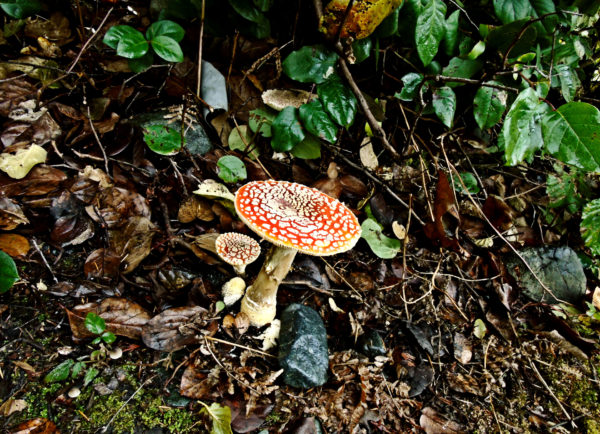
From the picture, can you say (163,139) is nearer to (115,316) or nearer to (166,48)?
(166,48)

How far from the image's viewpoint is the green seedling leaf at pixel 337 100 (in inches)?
108

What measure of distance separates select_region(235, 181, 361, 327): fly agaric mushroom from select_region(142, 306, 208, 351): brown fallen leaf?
1.17 ft

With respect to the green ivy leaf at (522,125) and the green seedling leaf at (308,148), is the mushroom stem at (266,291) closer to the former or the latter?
the green seedling leaf at (308,148)

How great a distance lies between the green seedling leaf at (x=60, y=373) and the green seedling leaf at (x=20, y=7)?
8.49 ft

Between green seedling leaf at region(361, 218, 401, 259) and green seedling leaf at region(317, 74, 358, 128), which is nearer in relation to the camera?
green seedling leaf at region(317, 74, 358, 128)

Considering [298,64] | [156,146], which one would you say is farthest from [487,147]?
[156,146]

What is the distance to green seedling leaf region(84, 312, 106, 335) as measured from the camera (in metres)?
2.06

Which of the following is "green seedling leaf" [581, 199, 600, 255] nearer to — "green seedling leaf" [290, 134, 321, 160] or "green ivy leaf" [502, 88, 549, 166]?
"green ivy leaf" [502, 88, 549, 166]

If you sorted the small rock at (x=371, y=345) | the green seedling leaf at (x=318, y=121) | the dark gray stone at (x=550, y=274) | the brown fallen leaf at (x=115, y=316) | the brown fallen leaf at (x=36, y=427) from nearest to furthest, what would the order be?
the brown fallen leaf at (x=36, y=427)
the brown fallen leaf at (x=115, y=316)
the small rock at (x=371, y=345)
the green seedling leaf at (x=318, y=121)
the dark gray stone at (x=550, y=274)

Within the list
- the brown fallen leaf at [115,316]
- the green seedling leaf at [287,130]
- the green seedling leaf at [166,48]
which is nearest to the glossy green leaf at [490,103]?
the green seedling leaf at [287,130]

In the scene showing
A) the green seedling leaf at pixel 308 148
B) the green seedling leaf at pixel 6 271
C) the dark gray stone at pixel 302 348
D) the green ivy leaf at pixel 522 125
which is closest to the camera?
the green seedling leaf at pixel 6 271

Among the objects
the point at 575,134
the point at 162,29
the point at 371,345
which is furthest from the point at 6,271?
the point at 575,134

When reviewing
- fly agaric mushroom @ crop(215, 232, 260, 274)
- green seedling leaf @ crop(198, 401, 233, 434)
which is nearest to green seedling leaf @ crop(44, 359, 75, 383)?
green seedling leaf @ crop(198, 401, 233, 434)

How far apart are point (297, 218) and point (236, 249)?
24.4 inches
